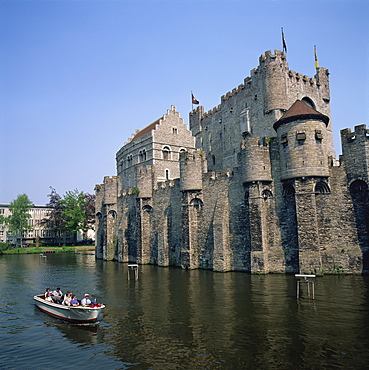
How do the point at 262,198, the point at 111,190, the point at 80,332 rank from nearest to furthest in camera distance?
the point at 80,332 < the point at 262,198 < the point at 111,190

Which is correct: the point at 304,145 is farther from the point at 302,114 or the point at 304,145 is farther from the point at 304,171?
the point at 302,114

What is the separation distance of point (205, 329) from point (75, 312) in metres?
6.54

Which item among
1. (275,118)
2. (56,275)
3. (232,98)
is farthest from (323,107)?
(56,275)

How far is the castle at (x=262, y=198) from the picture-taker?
961 inches

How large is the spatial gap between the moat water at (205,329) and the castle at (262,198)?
10.3ft

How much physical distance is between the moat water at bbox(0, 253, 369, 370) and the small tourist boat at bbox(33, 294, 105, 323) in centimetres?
41

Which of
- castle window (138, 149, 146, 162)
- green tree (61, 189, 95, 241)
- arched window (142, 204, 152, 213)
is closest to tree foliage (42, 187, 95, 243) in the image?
green tree (61, 189, 95, 241)

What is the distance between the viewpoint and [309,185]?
24.9m

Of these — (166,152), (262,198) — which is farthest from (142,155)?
(262,198)

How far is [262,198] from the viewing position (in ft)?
90.1

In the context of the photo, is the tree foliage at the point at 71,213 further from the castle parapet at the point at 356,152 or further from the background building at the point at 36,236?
the castle parapet at the point at 356,152

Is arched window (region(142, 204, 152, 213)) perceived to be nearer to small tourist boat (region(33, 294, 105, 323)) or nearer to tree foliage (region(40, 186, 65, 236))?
small tourist boat (region(33, 294, 105, 323))

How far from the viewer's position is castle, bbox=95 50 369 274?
2442 centimetres

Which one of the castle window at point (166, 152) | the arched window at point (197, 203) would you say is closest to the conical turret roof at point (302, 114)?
the arched window at point (197, 203)
